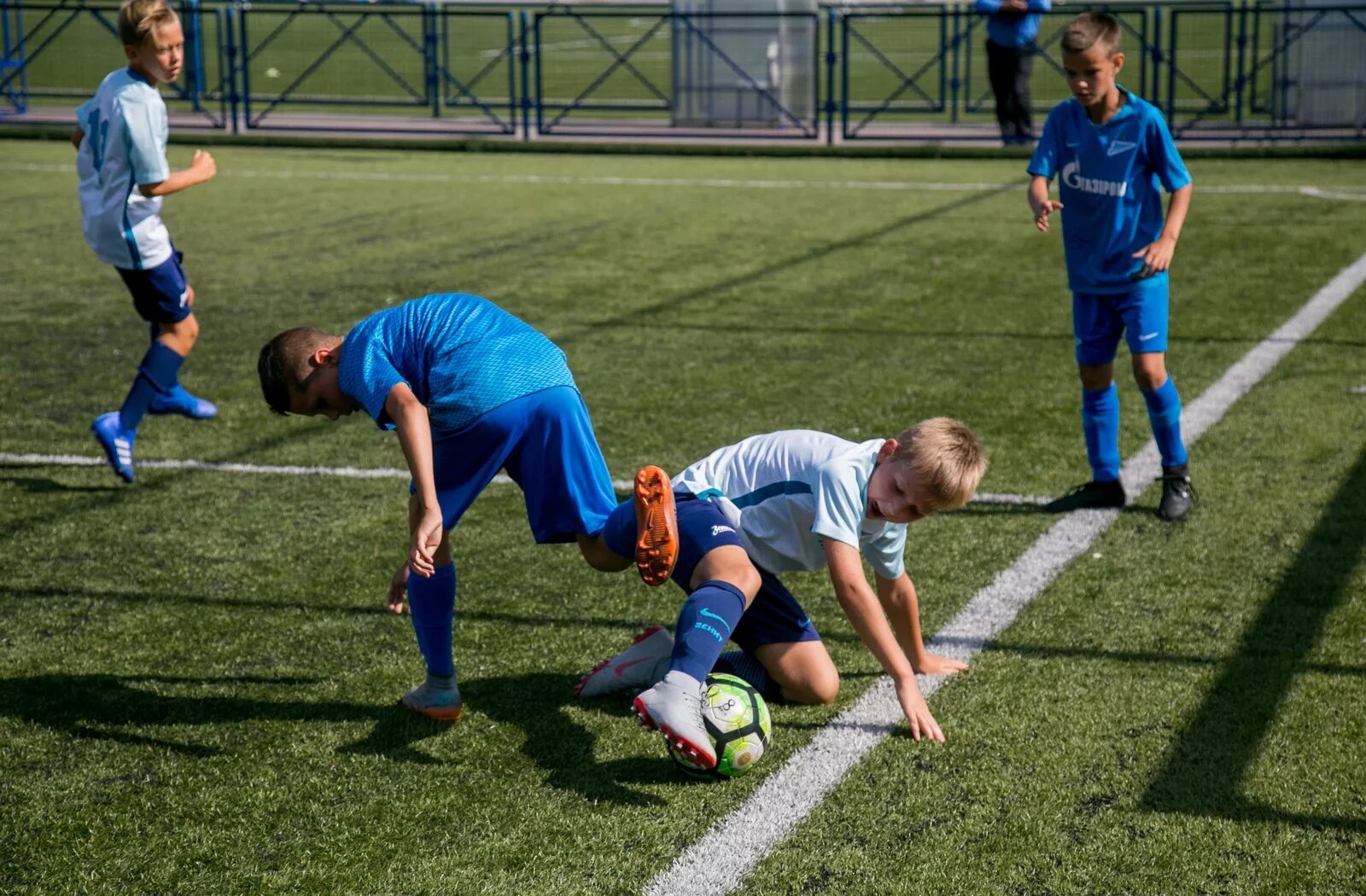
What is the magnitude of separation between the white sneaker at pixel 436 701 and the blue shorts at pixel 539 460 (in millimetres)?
455

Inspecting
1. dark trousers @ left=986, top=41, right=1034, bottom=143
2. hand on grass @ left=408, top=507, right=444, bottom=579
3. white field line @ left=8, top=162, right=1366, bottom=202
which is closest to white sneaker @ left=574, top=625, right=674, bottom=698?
hand on grass @ left=408, top=507, right=444, bottom=579

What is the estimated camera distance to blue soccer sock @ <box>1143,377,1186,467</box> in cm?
566

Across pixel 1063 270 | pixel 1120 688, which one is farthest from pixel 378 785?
pixel 1063 270

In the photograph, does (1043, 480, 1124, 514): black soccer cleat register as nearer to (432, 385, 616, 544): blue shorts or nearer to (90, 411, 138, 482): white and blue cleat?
(432, 385, 616, 544): blue shorts

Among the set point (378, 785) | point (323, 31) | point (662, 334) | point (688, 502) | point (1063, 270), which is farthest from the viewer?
point (323, 31)

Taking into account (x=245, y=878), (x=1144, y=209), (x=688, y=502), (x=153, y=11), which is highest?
(x=153, y=11)

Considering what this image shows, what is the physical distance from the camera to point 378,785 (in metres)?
3.60

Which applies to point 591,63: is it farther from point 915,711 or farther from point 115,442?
point 915,711

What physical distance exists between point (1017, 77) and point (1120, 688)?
51.9ft

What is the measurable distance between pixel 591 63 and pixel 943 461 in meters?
33.5

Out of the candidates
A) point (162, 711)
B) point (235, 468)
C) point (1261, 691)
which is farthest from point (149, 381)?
point (1261, 691)

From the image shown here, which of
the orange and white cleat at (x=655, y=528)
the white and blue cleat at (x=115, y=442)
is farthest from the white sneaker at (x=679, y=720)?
the white and blue cleat at (x=115, y=442)

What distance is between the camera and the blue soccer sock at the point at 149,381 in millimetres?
6164

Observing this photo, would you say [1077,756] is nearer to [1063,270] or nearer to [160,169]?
[160,169]
